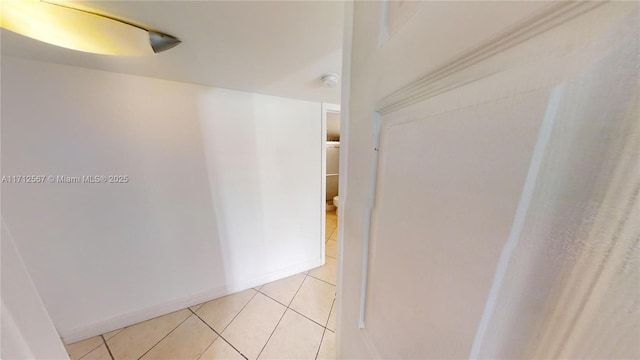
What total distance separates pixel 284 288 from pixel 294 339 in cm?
46

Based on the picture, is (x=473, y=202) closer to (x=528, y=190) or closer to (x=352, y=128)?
(x=528, y=190)

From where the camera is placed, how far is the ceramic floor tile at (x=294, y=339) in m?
1.17

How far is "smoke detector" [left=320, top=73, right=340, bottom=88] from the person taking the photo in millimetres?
1150

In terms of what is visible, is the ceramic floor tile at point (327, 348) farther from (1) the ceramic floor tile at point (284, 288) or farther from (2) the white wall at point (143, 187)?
(2) the white wall at point (143, 187)

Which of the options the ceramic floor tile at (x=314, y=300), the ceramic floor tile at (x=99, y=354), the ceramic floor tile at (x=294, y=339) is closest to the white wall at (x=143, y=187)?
the ceramic floor tile at (x=99, y=354)

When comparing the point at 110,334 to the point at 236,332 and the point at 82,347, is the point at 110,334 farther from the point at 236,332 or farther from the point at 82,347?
the point at 236,332

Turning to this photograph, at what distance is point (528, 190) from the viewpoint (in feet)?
0.54

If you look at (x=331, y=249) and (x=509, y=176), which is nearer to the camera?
(x=509, y=176)

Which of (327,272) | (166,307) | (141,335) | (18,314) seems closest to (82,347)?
(141,335)

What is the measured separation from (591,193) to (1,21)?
4.73ft

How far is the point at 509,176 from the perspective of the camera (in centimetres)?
18

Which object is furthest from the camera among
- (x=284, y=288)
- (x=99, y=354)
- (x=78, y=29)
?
(x=284, y=288)

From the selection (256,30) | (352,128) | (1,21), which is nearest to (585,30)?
(352,128)

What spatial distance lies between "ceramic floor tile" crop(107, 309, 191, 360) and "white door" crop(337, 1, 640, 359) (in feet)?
5.51
